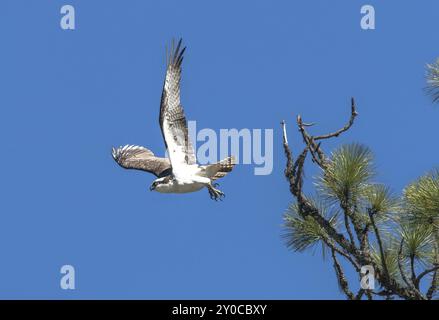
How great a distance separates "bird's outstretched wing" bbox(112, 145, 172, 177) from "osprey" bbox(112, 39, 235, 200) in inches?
1.4

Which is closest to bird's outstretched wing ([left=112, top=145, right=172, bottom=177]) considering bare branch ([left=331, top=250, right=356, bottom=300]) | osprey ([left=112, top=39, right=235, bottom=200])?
osprey ([left=112, top=39, right=235, bottom=200])

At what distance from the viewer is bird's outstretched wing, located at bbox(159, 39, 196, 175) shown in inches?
1065

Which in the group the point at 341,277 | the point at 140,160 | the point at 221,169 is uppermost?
the point at 140,160

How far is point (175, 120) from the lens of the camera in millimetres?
27359

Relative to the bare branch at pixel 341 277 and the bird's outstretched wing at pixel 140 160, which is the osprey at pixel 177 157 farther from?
the bare branch at pixel 341 277

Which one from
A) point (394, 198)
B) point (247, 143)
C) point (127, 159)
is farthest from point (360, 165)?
point (127, 159)

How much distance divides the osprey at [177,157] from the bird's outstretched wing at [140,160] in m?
0.04

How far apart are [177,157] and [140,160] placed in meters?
2.08

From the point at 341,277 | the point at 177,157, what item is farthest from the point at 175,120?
the point at 341,277

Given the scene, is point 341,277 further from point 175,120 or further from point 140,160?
point 140,160

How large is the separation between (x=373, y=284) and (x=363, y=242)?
0.56 meters
